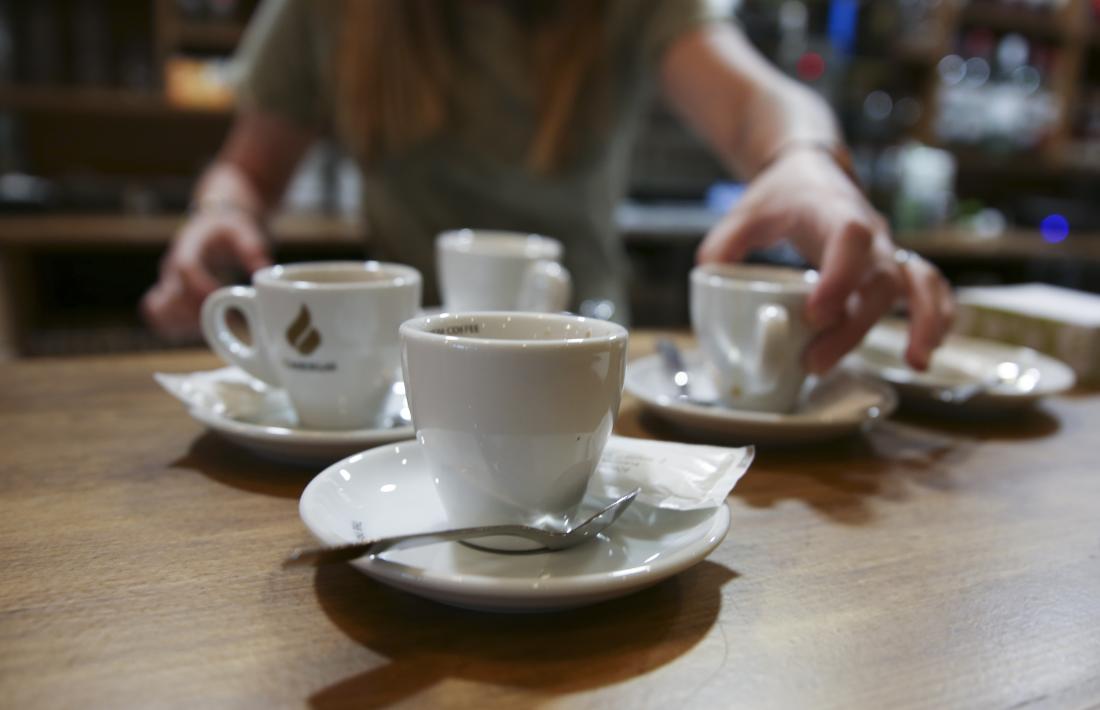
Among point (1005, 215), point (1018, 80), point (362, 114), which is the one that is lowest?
point (1005, 215)

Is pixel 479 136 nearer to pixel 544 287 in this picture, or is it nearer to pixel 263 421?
pixel 544 287

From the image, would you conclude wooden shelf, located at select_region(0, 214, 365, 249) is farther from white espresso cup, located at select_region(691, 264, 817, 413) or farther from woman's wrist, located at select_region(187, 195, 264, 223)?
white espresso cup, located at select_region(691, 264, 817, 413)

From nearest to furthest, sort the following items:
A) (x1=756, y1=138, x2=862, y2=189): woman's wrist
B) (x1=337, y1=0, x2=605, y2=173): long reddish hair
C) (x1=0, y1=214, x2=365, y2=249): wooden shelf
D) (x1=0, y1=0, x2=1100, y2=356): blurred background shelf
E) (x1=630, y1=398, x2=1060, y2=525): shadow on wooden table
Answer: (x1=630, y1=398, x2=1060, y2=525): shadow on wooden table
(x1=756, y1=138, x2=862, y2=189): woman's wrist
(x1=337, y1=0, x2=605, y2=173): long reddish hair
(x1=0, y1=214, x2=365, y2=249): wooden shelf
(x1=0, y1=0, x2=1100, y2=356): blurred background shelf

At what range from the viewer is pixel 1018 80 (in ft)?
12.0

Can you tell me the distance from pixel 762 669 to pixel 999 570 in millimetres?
208

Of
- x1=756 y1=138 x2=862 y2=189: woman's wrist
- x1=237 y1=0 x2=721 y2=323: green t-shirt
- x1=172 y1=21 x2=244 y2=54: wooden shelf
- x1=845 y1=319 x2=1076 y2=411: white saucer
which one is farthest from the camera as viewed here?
→ x1=172 y1=21 x2=244 y2=54: wooden shelf

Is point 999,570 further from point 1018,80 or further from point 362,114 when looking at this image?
point 1018,80

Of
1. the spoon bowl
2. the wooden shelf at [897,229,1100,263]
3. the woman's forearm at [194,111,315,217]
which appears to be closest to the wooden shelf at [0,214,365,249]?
the woman's forearm at [194,111,315,217]

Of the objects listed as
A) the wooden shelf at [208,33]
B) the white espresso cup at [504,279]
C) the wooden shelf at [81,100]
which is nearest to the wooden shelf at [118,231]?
the wooden shelf at [81,100]

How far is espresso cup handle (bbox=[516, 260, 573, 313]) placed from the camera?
854 millimetres

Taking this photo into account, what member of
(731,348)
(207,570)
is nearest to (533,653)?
(207,570)

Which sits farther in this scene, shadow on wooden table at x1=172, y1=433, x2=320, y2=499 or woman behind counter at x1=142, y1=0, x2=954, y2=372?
woman behind counter at x1=142, y1=0, x2=954, y2=372

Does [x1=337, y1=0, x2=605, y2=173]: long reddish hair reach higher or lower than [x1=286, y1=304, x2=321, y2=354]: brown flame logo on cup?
higher

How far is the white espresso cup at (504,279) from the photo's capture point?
2.81ft
